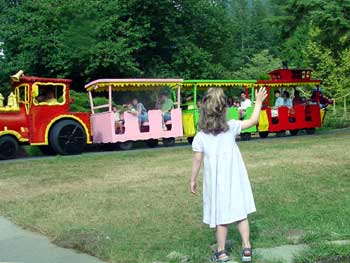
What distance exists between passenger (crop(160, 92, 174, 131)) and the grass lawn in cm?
558

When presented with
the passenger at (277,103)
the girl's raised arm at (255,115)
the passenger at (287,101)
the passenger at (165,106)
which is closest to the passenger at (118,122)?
the passenger at (165,106)

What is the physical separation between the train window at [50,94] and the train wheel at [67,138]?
0.67m

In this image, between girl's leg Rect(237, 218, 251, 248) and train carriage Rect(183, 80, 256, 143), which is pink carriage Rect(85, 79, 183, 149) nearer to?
train carriage Rect(183, 80, 256, 143)

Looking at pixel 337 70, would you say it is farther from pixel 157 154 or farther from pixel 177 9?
pixel 157 154

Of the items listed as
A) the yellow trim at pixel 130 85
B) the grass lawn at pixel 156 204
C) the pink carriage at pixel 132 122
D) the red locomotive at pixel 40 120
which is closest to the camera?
the grass lawn at pixel 156 204

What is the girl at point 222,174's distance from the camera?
5.84 m

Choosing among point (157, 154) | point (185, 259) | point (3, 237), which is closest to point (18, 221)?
point (3, 237)

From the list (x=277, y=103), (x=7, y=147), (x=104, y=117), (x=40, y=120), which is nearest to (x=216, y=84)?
(x=277, y=103)

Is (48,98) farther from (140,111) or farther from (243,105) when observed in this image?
(243,105)

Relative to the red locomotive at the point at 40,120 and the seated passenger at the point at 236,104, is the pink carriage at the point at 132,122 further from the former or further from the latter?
the seated passenger at the point at 236,104

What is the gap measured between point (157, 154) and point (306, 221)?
9.32 meters

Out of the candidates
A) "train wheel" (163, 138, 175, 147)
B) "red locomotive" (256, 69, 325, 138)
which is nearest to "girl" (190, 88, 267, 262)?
"train wheel" (163, 138, 175, 147)

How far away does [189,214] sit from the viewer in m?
7.97

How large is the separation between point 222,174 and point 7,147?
11.7 m
